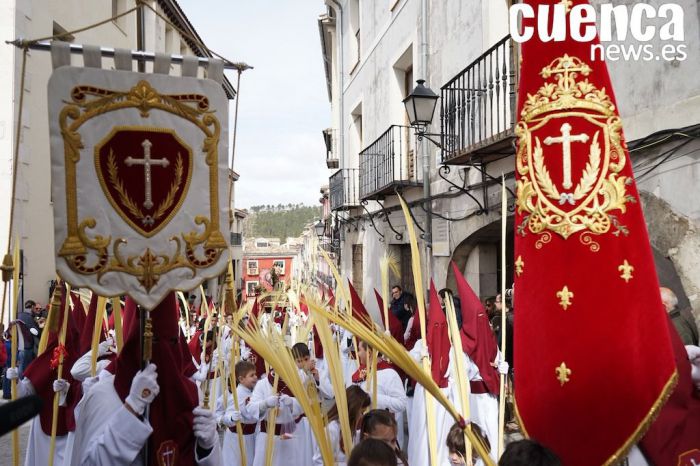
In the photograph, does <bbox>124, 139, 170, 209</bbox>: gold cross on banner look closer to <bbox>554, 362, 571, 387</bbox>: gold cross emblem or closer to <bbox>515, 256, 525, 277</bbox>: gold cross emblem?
<bbox>515, 256, 525, 277</bbox>: gold cross emblem

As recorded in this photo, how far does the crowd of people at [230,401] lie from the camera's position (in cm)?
261

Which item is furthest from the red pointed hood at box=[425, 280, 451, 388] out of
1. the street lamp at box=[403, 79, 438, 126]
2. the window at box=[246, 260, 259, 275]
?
the window at box=[246, 260, 259, 275]

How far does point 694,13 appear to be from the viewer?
4.41 meters

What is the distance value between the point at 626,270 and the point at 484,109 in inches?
227

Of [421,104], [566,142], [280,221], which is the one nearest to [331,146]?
[421,104]

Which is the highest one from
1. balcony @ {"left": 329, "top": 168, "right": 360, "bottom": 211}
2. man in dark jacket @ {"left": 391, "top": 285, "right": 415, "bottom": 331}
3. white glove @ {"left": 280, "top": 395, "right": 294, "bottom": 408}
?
balcony @ {"left": 329, "top": 168, "right": 360, "bottom": 211}

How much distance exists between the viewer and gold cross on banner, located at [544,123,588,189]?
2059mm

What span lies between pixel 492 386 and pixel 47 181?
11873 mm

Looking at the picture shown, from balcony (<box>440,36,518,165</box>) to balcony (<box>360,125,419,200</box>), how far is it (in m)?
1.90

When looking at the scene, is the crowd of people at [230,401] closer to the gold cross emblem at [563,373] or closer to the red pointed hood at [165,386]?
the red pointed hood at [165,386]

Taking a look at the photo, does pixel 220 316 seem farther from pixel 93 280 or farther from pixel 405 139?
pixel 405 139

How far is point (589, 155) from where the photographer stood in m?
2.05

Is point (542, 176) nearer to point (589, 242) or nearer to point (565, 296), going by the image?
point (589, 242)

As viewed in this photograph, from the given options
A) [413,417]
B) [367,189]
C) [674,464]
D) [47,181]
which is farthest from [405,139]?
[674,464]
